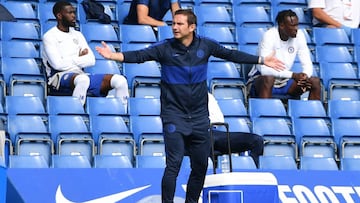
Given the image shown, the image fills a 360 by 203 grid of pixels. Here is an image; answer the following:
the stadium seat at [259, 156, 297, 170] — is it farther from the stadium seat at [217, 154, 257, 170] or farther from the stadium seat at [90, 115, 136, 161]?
the stadium seat at [90, 115, 136, 161]

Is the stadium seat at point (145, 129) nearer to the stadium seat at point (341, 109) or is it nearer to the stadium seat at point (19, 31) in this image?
the stadium seat at point (19, 31)

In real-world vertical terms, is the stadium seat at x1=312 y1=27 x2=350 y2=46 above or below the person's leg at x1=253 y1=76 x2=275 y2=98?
above

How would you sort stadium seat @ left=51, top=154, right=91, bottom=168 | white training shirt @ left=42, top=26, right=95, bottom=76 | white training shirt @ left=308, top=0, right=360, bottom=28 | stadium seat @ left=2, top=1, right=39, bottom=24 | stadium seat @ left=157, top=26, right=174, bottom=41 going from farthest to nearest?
white training shirt @ left=308, top=0, right=360, bottom=28 → stadium seat @ left=157, top=26, right=174, bottom=41 → stadium seat @ left=2, top=1, right=39, bottom=24 → white training shirt @ left=42, top=26, right=95, bottom=76 → stadium seat @ left=51, top=154, right=91, bottom=168

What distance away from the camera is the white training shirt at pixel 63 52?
1222 cm

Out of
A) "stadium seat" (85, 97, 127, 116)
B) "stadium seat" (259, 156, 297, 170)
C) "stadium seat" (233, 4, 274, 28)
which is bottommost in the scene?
"stadium seat" (259, 156, 297, 170)

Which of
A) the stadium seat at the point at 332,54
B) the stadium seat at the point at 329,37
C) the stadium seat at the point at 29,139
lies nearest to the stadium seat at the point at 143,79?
the stadium seat at the point at 29,139

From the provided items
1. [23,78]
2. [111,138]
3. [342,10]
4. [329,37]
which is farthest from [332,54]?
[23,78]

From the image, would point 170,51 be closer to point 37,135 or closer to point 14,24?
point 37,135

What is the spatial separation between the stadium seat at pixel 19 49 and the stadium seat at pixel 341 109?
3123mm

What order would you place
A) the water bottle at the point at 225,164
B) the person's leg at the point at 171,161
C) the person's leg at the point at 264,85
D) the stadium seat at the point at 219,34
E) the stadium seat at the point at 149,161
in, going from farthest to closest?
the stadium seat at the point at 219,34
the person's leg at the point at 264,85
the water bottle at the point at 225,164
the stadium seat at the point at 149,161
the person's leg at the point at 171,161

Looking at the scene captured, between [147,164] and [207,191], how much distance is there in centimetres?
167

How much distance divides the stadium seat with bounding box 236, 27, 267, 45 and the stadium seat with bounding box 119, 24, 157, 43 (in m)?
1.07

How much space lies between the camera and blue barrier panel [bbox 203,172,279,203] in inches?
375

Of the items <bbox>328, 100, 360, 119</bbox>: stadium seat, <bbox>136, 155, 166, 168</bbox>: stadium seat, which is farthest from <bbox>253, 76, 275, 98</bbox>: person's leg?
<bbox>136, 155, 166, 168</bbox>: stadium seat
